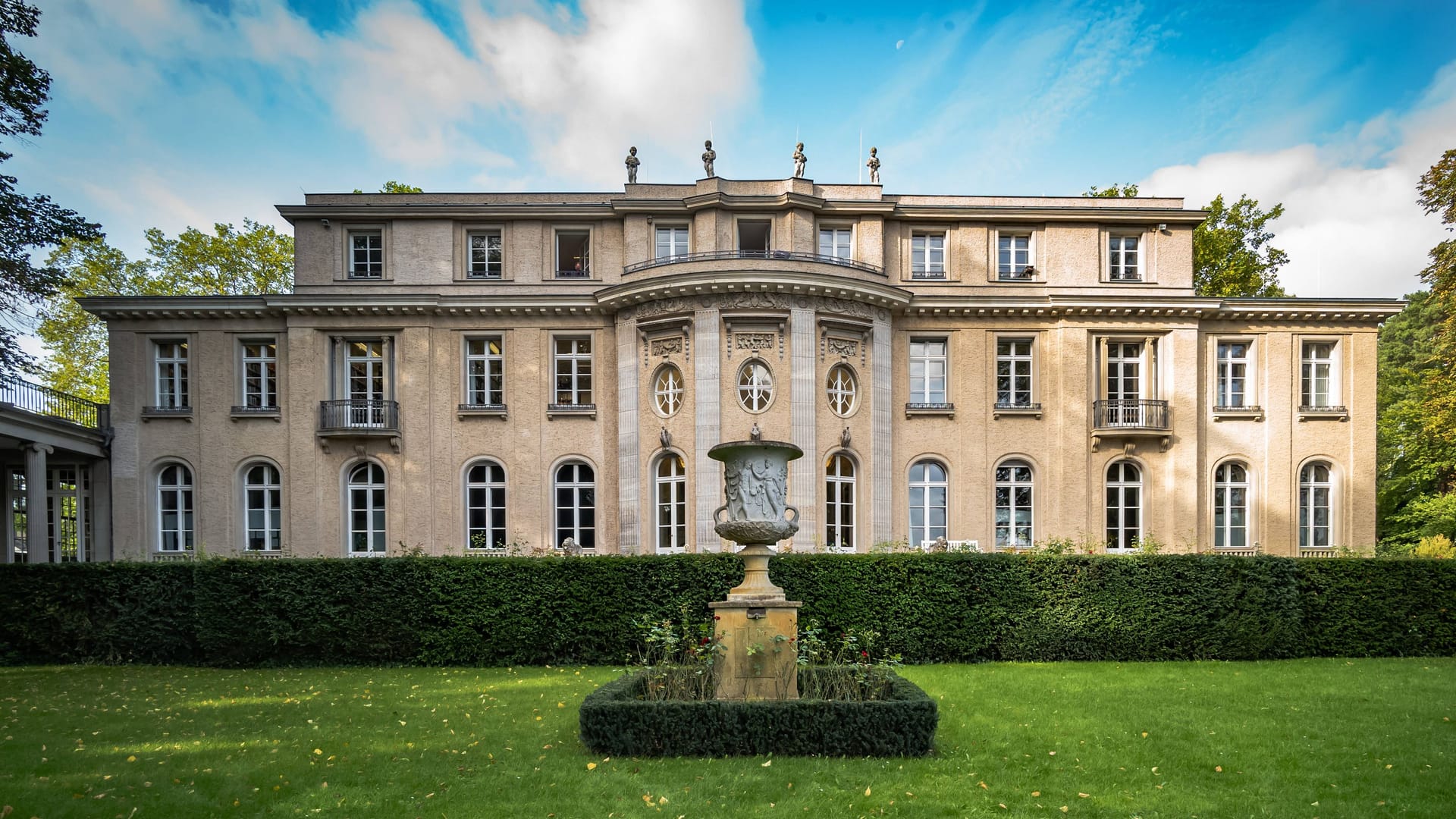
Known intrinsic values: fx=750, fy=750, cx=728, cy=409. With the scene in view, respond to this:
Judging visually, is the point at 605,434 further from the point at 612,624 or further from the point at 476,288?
the point at 612,624

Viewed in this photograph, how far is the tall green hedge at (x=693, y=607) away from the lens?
47.7ft

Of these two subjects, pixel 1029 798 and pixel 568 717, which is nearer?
pixel 1029 798

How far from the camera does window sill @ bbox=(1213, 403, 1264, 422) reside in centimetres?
2314

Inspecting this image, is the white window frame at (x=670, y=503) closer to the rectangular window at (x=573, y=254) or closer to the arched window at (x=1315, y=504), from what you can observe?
the rectangular window at (x=573, y=254)

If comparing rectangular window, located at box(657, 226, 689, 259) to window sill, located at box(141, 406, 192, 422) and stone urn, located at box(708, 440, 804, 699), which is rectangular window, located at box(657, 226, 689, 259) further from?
window sill, located at box(141, 406, 192, 422)

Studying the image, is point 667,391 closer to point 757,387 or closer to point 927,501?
point 757,387

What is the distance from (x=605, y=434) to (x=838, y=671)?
14354 millimetres

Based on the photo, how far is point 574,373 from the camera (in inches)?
894

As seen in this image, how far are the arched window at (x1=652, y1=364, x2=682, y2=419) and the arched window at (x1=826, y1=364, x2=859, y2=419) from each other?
166 inches

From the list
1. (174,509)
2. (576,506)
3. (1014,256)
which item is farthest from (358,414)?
(1014,256)

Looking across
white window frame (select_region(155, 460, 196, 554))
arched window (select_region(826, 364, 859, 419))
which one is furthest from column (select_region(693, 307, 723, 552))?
white window frame (select_region(155, 460, 196, 554))

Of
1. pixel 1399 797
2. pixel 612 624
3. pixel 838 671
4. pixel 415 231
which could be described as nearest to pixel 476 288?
pixel 415 231

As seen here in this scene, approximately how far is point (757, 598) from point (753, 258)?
13.0 meters

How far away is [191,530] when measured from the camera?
2256cm
